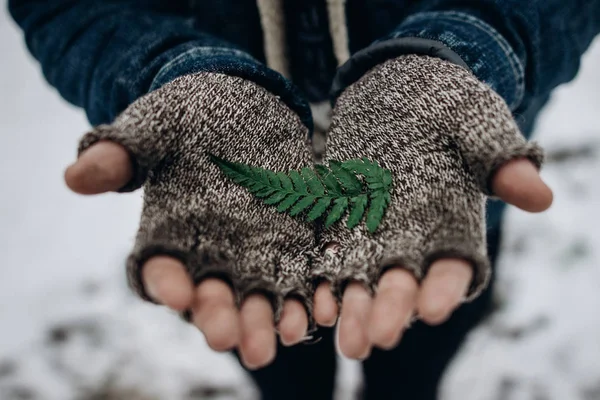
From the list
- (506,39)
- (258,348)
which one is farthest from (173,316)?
(506,39)

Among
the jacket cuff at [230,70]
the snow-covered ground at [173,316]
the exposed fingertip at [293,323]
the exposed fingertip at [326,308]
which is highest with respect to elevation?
the jacket cuff at [230,70]

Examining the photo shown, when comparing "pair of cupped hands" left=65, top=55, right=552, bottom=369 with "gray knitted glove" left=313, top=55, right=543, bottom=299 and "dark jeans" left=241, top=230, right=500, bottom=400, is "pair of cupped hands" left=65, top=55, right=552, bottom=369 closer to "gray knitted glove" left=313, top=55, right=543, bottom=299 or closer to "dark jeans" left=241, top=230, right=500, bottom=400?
"gray knitted glove" left=313, top=55, right=543, bottom=299

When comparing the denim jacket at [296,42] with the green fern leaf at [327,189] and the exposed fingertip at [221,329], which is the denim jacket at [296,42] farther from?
the exposed fingertip at [221,329]

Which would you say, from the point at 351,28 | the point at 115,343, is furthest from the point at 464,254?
A: the point at 115,343

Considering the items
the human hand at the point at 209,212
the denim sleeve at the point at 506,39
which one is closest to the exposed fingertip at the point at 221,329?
the human hand at the point at 209,212

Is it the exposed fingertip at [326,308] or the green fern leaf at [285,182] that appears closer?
the exposed fingertip at [326,308]

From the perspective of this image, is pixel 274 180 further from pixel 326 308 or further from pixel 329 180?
pixel 326 308

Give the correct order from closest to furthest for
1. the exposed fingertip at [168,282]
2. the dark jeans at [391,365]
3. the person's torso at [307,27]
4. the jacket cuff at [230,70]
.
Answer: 1. the exposed fingertip at [168,282]
2. the jacket cuff at [230,70]
3. the person's torso at [307,27]
4. the dark jeans at [391,365]
